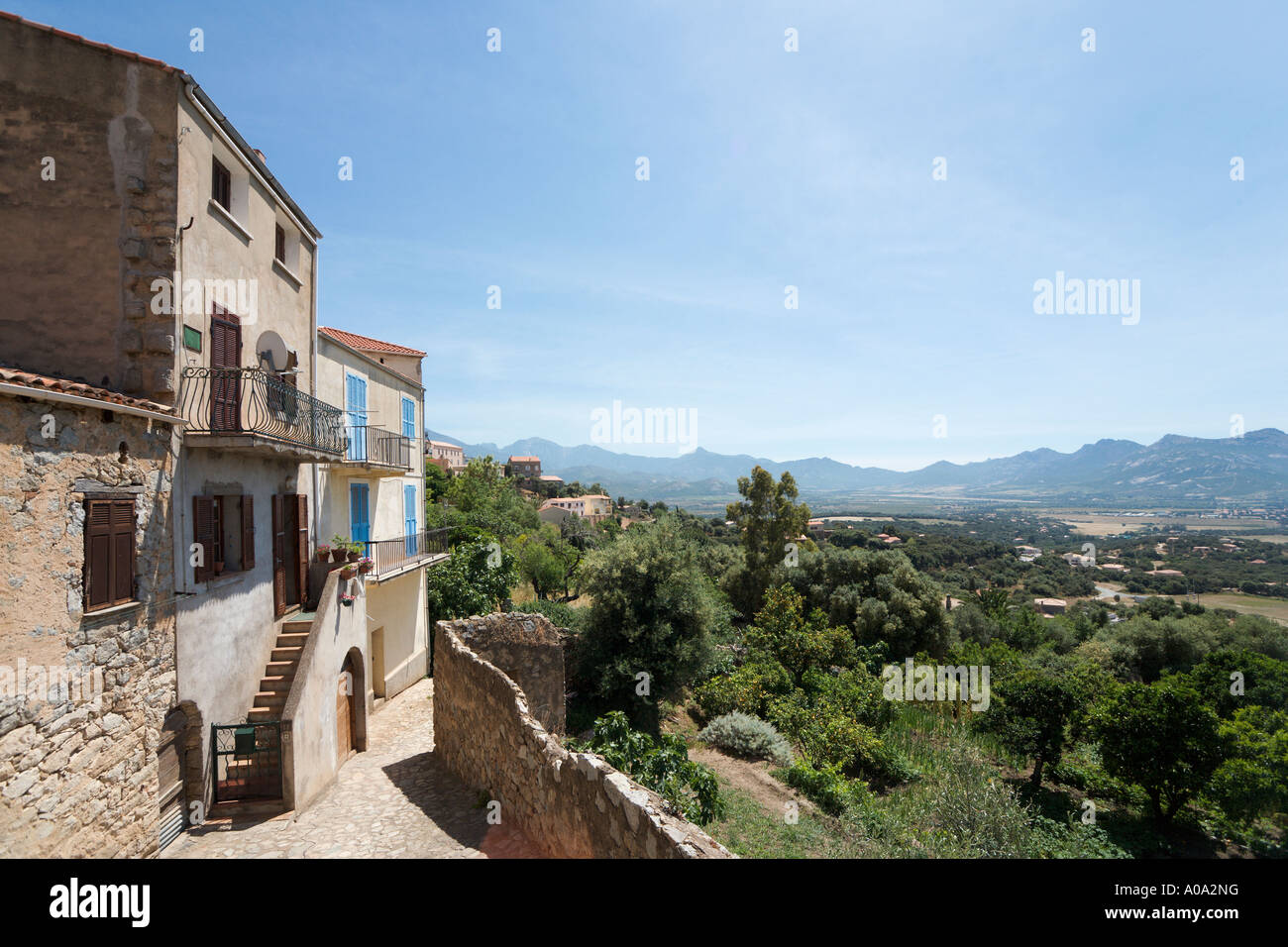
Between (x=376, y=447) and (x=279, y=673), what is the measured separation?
6.79 metres

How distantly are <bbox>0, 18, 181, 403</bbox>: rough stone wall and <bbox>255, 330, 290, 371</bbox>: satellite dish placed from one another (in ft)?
9.92

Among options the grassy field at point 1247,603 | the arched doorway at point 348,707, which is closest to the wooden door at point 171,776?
the arched doorway at point 348,707

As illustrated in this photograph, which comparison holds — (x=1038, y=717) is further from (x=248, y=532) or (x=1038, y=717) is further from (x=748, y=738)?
(x=248, y=532)

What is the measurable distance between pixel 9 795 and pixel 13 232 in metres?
7.24

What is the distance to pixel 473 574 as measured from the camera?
23.1m

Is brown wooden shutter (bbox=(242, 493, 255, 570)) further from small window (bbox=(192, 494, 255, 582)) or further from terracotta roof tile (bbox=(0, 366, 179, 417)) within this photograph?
terracotta roof tile (bbox=(0, 366, 179, 417))

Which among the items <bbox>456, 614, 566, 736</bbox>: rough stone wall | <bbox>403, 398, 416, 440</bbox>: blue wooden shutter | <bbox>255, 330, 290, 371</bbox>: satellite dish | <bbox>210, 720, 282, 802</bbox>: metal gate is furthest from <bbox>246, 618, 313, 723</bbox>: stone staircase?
<bbox>403, 398, 416, 440</bbox>: blue wooden shutter

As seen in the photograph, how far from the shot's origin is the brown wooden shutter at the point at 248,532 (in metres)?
10.3

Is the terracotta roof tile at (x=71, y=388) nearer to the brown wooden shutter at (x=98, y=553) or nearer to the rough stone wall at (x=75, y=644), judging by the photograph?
the rough stone wall at (x=75, y=644)

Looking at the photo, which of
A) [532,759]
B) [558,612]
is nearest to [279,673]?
[532,759]

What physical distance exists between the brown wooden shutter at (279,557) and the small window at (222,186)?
527cm

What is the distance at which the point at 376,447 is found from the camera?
1611cm
